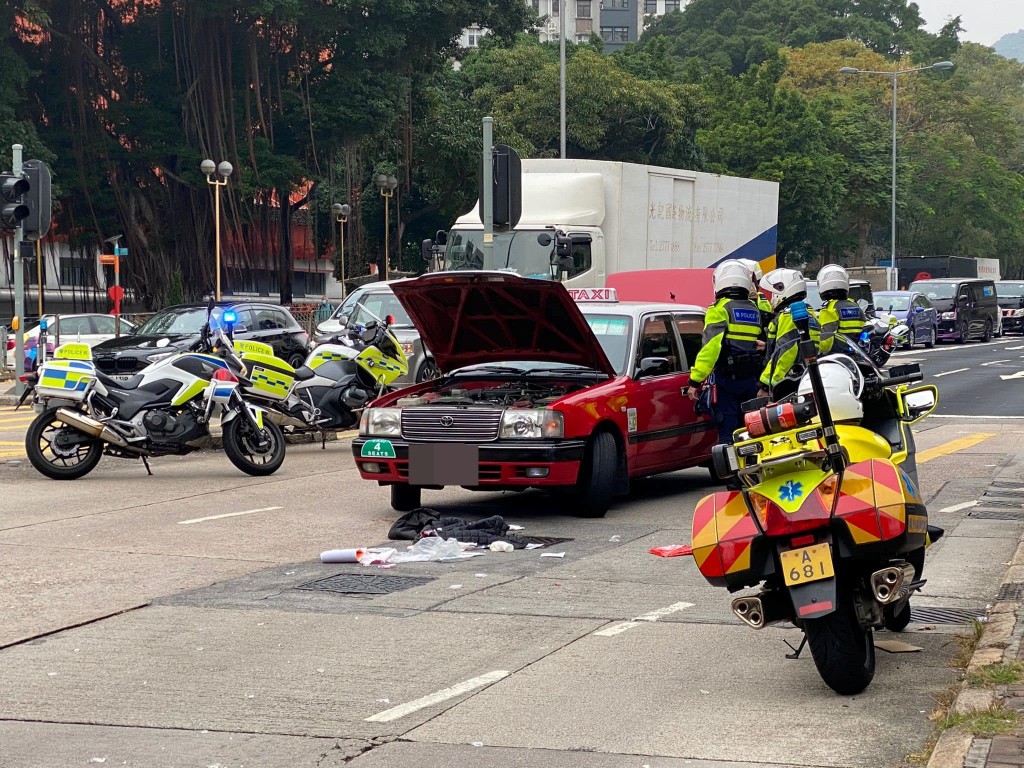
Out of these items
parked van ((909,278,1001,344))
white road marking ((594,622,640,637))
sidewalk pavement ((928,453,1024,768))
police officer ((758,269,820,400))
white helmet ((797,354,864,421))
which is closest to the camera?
sidewalk pavement ((928,453,1024,768))

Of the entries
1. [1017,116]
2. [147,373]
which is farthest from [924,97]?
[147,373]

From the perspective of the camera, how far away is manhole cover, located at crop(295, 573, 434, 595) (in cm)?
820

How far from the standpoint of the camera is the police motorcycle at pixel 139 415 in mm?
13383

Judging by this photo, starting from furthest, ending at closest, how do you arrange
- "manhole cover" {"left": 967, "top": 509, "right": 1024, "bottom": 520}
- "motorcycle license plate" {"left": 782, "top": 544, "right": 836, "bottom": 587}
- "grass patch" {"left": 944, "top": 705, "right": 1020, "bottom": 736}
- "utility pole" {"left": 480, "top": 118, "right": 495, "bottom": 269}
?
"utility pole" {"left": 480, "top": 118, "right": 495, "bottom": 269}
"manhole cover" {"left": 967, "top": 509, "right": 1024, "bottom": 520}
"motorcycle license plate" {"left": 782, "top": 544, "right": 836, "bottom": 587}
"grass patch" {"left": 944, "top": 705, "right": 1020, "bottom": 736}

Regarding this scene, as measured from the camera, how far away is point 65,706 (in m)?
5.84

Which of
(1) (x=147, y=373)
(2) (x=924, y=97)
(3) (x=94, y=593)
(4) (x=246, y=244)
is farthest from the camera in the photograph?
(2) (x=924, y=97)

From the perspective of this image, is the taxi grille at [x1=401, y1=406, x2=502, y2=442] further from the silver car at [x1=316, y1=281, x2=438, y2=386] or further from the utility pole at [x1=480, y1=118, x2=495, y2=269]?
the silver car at [x1=316, y1=281, x2=438, y2=386]

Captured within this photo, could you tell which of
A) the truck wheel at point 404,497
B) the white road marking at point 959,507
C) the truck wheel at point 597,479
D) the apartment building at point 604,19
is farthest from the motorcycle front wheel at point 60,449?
the apartment building at point 604,19

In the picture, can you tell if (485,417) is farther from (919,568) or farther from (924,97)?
(924,97)

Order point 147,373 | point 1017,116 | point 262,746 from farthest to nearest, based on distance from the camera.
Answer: point 1017,116
point 147,373
point 262,746

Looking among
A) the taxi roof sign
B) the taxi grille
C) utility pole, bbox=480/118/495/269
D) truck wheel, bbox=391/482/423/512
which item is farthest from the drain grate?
utility pole, bbox=480/118/495/269

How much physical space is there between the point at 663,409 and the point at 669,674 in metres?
5.58

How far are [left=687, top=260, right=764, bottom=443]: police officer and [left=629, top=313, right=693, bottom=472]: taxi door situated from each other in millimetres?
455

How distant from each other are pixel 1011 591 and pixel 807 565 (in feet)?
7.79
